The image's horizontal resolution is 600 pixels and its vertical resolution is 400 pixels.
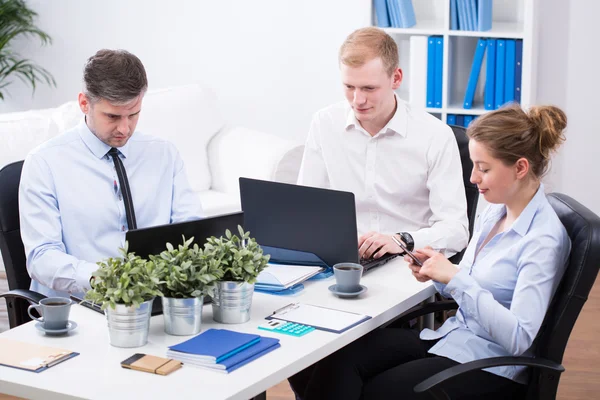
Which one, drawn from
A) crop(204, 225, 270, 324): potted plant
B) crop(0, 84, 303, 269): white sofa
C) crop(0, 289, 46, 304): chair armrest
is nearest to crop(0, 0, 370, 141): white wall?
crop(0, 84, 303, 269): white sofa

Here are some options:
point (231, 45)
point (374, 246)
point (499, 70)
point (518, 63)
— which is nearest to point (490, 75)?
point (499, 70)

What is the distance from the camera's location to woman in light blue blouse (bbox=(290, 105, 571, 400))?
1.99m

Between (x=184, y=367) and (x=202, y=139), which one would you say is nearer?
(x=184, y=367)

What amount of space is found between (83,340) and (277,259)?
69 centimetres

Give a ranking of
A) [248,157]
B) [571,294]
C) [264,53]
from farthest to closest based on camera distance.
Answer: [264,53] → [248,157] → [571,294]

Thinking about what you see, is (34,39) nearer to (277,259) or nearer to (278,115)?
(278,115)

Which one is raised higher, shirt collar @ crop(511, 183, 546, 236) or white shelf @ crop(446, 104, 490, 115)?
shirt collar @ crop(511, 183, 546, 236)

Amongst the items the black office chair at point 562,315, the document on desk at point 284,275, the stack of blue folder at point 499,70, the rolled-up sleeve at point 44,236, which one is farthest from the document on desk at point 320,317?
the stack of blue folder at point 499,70

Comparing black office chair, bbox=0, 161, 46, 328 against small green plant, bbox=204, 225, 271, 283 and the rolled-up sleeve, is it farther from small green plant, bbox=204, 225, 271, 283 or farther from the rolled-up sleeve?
small green plant, bbox=204, 225, 271, 283

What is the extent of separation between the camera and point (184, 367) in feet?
5.72

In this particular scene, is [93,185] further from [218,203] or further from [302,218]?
[218,203]

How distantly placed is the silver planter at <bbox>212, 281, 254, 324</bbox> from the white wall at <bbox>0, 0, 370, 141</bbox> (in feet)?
10.8

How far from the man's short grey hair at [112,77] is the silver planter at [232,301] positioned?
0.69 metres

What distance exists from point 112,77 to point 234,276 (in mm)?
725
